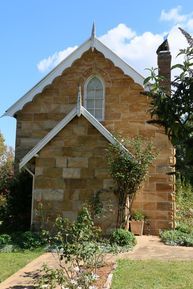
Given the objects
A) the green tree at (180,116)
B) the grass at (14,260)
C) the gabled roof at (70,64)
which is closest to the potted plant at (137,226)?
the grass at (14,260)

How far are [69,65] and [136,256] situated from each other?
29.0 ft

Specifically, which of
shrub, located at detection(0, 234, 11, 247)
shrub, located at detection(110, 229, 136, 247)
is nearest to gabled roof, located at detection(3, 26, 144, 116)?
shrub, located at detection(0, 234, 11, 247)

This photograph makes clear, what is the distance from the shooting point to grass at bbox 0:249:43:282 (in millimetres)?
9961

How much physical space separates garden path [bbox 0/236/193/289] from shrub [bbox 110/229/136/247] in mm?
268

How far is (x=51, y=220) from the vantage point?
14500 mm

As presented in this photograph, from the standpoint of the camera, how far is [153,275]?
927 centimetres

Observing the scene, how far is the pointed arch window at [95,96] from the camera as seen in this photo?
56.3 ft

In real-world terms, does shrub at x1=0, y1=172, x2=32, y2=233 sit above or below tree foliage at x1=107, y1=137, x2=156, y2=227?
below

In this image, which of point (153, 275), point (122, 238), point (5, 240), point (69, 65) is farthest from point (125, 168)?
point (69, 65)

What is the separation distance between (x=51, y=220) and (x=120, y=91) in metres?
5.97

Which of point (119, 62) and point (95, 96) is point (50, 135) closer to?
point (95, 96)

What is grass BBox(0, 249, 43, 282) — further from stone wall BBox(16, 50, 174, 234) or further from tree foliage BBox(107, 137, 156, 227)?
stone wall BBox(16, 50, 174, 234)

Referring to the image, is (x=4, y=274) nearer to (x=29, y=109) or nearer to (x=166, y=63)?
(x=29, y=109)

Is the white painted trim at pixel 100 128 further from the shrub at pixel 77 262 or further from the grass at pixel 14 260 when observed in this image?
the shrub at pixel 77 262
